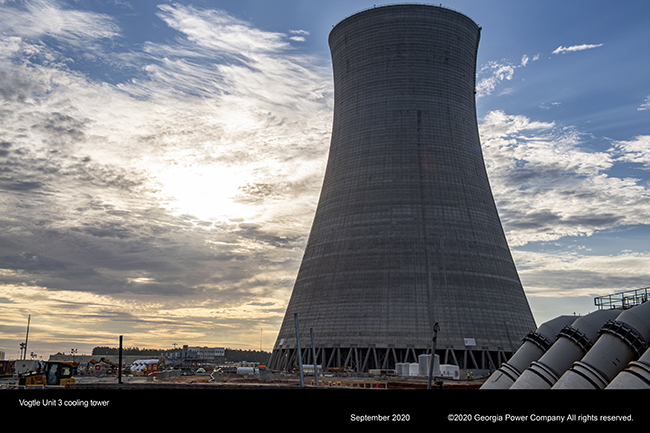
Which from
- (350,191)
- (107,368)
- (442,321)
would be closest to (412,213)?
(350,191)

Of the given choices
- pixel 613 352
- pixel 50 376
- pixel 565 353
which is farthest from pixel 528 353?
pixel 50 376

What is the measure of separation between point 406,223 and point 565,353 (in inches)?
643

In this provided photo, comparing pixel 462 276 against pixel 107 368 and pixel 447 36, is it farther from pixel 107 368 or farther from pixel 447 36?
pixel 107 368

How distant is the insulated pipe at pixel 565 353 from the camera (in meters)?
16.3

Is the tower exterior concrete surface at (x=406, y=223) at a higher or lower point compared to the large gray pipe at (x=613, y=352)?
higher

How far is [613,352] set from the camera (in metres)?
13.8

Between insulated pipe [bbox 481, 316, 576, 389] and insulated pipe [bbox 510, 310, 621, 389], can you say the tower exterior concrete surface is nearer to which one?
insulated pipe [bbox 481, 316, 576, 389]

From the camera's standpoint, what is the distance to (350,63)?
3666cm

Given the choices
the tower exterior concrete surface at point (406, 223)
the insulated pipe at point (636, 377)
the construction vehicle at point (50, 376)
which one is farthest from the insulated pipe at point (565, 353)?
the construction vehicle at point (50, 376)

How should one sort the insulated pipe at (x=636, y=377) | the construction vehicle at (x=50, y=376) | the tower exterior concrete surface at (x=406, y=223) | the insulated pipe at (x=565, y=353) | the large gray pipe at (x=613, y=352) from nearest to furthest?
the insulated pipe at (x=636, y=377)
the large gray pipe at (x=613, y=352)
the insulated pipe at (x=565, y=353)
the construction vehicle at (x=50, y=376)
the tower exterior concrete surface at (x=406, y=223)

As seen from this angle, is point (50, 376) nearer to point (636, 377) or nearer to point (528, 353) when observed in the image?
point (528, 353)

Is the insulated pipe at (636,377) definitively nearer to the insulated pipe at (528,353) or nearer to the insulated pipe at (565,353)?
the insulated pipe at (565,353)

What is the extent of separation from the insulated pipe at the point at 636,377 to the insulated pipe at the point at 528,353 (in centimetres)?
682
